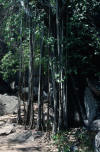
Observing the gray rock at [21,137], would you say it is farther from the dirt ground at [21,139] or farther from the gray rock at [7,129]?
the gray rock at [7,129]

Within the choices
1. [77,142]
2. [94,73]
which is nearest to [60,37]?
[94,73]

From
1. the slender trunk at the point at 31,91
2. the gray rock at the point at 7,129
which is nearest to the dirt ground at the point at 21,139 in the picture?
the gray rock at the point at 7,129

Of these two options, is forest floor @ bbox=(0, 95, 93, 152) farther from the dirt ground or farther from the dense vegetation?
the dense vegetation

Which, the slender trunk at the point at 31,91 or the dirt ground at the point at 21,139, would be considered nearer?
the dirt ground at the point at 21,139

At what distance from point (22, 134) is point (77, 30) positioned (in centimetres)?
330

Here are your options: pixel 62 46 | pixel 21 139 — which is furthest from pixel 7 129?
pixel 62 46

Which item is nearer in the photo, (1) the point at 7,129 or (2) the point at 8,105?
(1) the point at 7,129

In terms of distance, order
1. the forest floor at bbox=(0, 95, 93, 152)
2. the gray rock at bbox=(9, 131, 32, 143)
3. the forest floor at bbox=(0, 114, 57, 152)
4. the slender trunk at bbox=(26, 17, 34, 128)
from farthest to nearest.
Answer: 1. the slender trunk at bbox=(26, 17, 34, 128)
2. the gray rock at bbox=(9, 131, 32, 143)
3. the forest floor at bbox=(0, 114, 57, 152)
4. the forest floor at bbox=(0, 95, 93, 152)

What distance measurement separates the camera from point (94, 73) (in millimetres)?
8086

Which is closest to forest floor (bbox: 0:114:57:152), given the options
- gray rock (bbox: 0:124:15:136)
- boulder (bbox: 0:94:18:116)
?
gray rock (bbox: 0:124:15:136)

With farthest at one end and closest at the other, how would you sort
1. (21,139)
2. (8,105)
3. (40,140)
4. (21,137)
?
(8,105) < (21,137) < (21,139) < (40,140)

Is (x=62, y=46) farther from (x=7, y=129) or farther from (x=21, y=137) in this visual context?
(x=7, y=129)

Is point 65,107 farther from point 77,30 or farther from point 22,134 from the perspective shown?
point 77,30

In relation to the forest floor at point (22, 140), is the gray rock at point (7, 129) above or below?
below
